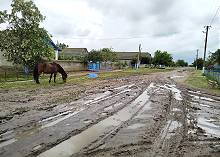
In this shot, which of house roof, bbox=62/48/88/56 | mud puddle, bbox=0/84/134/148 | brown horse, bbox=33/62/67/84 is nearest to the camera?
mud puddle, bbox=0/84/134/148

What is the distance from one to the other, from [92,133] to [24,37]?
1104 inches

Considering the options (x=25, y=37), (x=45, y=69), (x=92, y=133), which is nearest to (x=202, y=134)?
(x=92, y=133)

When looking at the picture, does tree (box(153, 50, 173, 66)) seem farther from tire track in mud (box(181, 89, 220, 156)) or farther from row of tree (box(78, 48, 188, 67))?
tire track in mud (box(181, 89, 220, 156))

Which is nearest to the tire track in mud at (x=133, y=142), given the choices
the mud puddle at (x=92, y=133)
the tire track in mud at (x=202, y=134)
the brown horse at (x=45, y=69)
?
the mud puddle at (x=92, y=133)

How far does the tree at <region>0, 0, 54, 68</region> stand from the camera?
33.6 m

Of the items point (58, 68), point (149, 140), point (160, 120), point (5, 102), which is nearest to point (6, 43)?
point (58, 68)

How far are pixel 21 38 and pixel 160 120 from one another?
26.7m

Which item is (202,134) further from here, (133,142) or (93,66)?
(93,66)

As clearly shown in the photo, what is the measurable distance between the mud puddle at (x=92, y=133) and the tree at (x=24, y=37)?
22.2 metres

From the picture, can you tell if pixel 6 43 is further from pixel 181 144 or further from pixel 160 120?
pixel 181 144

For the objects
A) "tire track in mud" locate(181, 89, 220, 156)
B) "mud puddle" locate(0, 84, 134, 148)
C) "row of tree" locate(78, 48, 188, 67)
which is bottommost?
"tire track in mud" locate(181, 89, 220, 156)

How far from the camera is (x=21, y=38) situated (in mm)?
34688

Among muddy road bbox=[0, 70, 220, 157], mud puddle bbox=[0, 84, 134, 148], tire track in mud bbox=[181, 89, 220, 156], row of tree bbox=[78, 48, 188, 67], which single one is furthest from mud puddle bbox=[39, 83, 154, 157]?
row of tree bbox=[78, 48, 188, 67]

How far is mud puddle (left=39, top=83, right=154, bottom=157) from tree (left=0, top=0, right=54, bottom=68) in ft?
72.9
